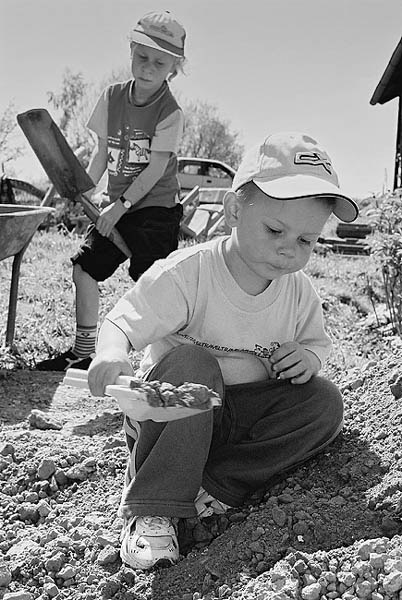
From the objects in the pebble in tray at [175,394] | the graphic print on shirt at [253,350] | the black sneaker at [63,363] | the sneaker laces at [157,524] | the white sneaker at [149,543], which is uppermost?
the pebble in tray at [175,394]

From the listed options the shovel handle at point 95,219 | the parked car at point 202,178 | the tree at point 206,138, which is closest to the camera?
the shovel handle at point 95,219

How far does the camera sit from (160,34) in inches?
167

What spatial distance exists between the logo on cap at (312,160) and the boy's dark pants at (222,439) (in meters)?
0.58

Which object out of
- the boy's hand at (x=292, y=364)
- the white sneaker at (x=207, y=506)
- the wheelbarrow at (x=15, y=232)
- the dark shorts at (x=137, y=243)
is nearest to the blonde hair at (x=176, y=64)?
the dark shorts at (x=137, y=243)

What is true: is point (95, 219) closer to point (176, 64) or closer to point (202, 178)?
point (176, 64)

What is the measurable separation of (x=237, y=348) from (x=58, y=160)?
234 centimetres

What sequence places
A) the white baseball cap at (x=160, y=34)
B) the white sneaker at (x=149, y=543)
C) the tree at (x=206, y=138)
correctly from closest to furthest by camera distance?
the white sneaker at (x=149, y=543) < the white baseball cap at (x=160, y=34) < the tree at (x=206, y=138)

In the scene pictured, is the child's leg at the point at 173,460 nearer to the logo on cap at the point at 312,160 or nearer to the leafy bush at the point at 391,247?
the logo on cap at the point at 312,160

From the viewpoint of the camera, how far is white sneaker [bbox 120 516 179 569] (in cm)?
208

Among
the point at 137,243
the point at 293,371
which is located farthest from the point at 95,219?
the point at 293,371

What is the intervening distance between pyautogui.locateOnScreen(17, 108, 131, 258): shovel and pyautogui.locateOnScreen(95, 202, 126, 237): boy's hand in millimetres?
53

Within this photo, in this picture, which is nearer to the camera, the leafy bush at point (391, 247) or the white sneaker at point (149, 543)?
the white sneaker at point (149, 543)

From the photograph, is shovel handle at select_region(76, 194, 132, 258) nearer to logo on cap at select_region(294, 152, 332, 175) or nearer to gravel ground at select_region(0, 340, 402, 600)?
gravel ground at select_region(0, 340, 402, 600)

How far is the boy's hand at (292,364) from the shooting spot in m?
2.44
